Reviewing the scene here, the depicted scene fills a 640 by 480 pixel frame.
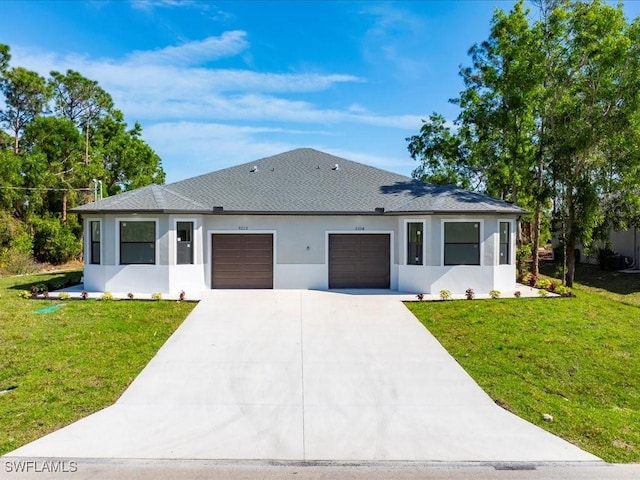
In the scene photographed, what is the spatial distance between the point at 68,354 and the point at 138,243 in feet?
21.4

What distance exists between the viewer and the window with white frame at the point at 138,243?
46.4 feet

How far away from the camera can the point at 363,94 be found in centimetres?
2016

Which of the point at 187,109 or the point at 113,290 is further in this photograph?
the point at 187,109

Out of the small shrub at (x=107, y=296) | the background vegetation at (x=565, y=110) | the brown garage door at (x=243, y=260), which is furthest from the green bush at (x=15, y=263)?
the background vegetation at (x=565, y=110)

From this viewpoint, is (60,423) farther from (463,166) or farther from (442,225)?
(463,166)

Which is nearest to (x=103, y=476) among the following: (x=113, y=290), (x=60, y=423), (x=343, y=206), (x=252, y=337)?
(x=60, y=423)

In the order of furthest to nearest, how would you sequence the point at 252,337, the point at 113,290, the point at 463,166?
the point at 463,166 < the point at 113,290 < the point at 252,337

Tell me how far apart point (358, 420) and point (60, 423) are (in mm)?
4325

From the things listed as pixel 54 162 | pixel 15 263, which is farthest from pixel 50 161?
pixel 15 263

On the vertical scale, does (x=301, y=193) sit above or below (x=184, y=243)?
above

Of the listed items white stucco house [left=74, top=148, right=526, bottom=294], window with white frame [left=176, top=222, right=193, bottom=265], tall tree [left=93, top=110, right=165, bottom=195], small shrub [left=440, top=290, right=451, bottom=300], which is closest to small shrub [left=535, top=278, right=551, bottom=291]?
white stucco house [left=74, top=148, right=526, bottom=294]
